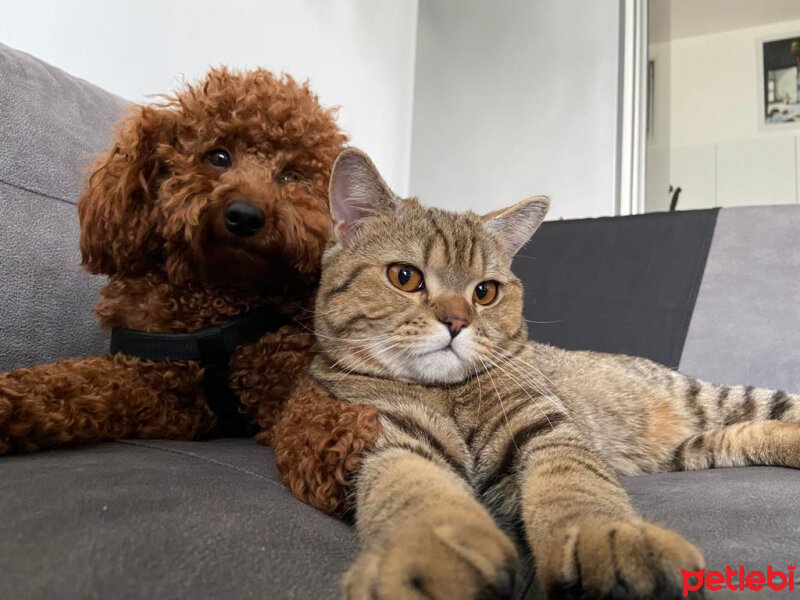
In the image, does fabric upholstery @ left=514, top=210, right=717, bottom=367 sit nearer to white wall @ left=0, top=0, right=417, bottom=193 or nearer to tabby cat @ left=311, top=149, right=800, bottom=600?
tabby cat @ left=311, top=149, right=800, bottom=600

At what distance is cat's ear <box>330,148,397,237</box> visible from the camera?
96 cm

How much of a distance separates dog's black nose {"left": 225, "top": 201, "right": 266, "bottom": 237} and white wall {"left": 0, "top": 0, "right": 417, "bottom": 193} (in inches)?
26.7

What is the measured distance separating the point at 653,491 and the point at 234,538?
0.64 m

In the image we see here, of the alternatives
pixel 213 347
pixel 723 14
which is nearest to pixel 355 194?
pixel 213 347

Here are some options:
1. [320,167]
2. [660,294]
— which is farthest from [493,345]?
[660,294]

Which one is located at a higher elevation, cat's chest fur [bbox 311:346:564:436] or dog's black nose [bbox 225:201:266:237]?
dog's black nose [bbox 225:201:266:237]

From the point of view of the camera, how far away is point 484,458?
33.2 inches

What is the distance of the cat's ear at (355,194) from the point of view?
960 millimetres

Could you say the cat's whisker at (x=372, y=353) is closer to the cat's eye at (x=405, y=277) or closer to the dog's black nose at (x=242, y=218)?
the cat's eye at (x=405, y=277)

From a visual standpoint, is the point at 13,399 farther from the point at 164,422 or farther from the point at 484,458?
the point at 484,458

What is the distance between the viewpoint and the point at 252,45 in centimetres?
199

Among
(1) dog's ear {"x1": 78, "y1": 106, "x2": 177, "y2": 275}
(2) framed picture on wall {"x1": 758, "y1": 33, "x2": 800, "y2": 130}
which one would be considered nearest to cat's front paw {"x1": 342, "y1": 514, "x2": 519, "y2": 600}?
(1) dog's ear {"x1": 78, "y1": 106, "x2": 177, "y2": 275}

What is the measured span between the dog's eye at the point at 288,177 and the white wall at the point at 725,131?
3659 mm
